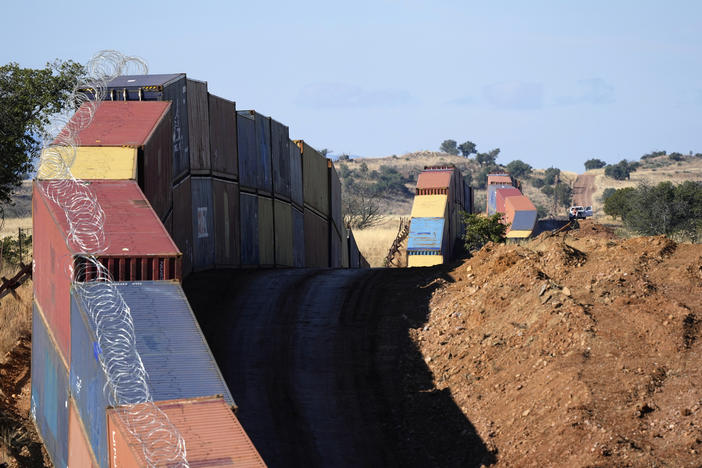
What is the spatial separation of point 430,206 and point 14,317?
110 ft

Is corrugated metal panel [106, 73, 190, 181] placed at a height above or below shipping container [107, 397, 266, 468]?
above

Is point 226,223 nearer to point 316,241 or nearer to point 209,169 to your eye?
point 209,169

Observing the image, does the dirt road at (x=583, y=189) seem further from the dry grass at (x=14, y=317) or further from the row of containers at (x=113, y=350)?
the row of containers at (x=113, y=350)

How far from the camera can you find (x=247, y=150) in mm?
38250

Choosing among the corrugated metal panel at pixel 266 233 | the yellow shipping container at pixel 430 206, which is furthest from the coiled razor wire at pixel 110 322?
the yellow shipping container at pixel 430 206

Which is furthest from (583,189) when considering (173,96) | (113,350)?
(113,350)

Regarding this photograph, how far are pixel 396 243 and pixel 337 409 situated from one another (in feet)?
156

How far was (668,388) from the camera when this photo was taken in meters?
17.3

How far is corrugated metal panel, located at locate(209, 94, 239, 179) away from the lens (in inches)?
1358

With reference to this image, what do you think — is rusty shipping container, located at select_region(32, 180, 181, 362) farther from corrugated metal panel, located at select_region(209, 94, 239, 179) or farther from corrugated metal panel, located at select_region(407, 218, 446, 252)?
corrugated metal panel, located at select_region(407, 218, 446, 252)

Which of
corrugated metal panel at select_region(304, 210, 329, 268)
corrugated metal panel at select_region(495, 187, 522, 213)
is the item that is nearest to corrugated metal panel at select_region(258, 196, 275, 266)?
corrugated metal panel at select_region(304, 210, 329, 268)

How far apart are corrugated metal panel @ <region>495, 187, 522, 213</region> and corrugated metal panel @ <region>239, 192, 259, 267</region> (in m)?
40.5

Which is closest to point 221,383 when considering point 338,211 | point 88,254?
point 88,254

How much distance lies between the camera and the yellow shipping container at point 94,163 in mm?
21828
